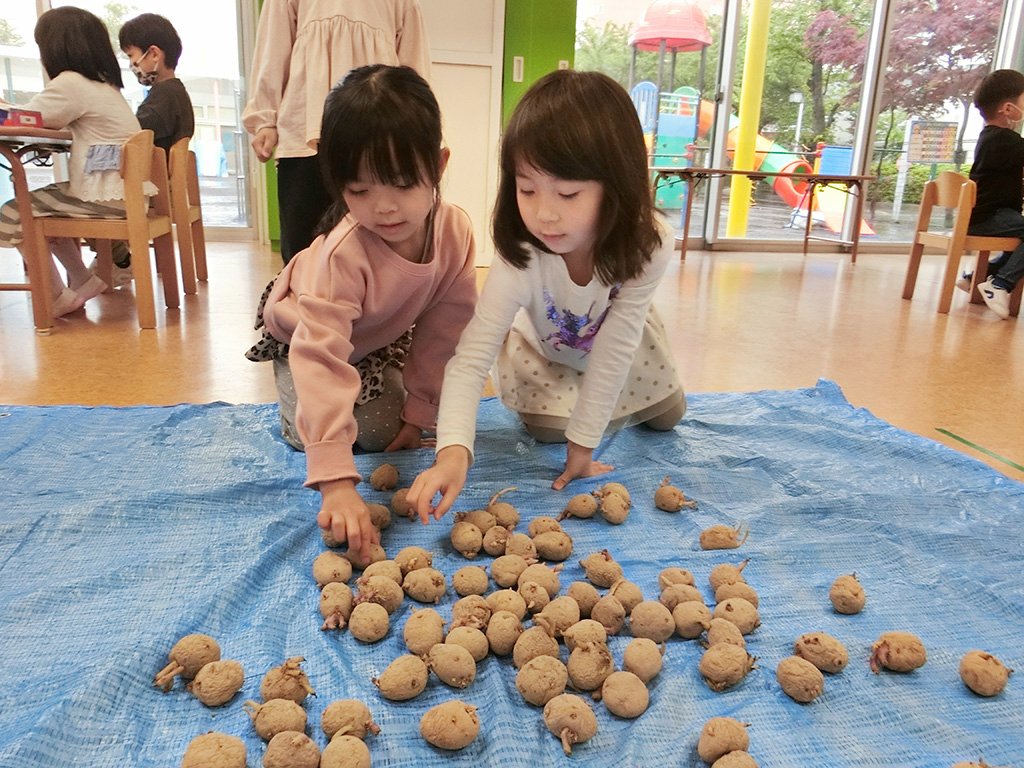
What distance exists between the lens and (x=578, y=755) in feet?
2.78

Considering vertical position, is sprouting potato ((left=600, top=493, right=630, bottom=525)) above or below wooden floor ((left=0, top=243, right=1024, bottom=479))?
above

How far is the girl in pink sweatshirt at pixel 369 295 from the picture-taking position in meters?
1.22

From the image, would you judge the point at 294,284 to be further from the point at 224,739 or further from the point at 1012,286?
the point at 1012,286

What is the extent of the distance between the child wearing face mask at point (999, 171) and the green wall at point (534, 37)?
238cm

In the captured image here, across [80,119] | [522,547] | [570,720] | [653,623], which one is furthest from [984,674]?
[80,119]

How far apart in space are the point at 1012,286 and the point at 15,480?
13.2 ft

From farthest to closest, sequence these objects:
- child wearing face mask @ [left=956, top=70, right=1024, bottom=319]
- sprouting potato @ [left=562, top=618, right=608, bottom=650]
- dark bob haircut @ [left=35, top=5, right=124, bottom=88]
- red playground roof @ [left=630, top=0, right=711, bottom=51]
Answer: red playground roof @ [left=630, top=0, right=711, bottom=51] → child wearing face mask @ [left=956, top=70, right=1024, bottom=319] → dark bob haircut @ [left=35, top=5, right=124, bottom=88] → sprouting potato @ [left=562, top=618, right=608, bottom=650]

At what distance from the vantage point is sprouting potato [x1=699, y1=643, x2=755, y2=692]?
931 mm

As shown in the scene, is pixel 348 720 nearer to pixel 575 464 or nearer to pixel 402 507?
pixel 402 507

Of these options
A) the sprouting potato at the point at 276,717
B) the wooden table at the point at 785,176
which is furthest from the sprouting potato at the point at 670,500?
the wooden table at the point at 785,176

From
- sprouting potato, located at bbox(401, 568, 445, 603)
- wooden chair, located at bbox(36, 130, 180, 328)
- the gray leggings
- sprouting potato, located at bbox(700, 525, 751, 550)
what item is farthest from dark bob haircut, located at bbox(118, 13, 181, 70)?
sprouting potato, located at bbox(700, 525, 751, 550)

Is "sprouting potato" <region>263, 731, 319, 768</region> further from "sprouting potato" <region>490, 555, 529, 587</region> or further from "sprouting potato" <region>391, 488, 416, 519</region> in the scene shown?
"sprouting potato" <region>391, 488, 416, 519</region>

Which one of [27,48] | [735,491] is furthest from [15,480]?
[27,48]

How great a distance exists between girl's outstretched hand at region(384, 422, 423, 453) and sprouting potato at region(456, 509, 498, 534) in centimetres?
41
